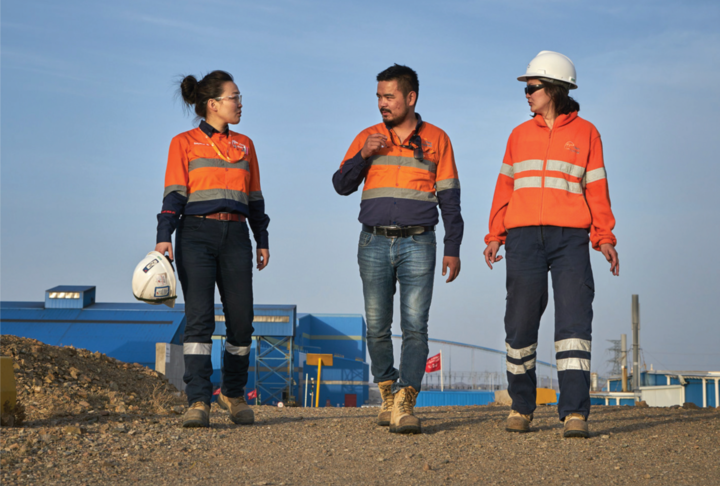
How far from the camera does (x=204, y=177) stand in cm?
464

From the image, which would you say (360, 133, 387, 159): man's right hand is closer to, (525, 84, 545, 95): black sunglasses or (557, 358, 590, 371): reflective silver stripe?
(525, 84, 545, 95): black sunglasses

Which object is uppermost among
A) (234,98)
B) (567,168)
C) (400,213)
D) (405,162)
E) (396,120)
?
(234,98)

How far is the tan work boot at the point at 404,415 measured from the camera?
427 cm

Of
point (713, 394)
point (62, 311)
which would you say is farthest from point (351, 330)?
point (713, 394)

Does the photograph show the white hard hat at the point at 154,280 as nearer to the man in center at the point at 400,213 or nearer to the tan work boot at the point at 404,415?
the man in center at the point at 400,213

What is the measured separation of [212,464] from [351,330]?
52270mm

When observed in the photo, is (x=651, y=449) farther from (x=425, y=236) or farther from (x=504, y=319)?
(x=425, y=236)

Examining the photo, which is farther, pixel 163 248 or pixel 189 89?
pixel 189 89

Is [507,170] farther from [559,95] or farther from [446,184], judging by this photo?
[559,95]

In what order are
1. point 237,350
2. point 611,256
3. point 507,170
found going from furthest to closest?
point 237,350 < point 507,170 < point 611,256

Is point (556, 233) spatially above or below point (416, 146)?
below

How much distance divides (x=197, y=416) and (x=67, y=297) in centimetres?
4078

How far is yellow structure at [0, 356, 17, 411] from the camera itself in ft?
14.6

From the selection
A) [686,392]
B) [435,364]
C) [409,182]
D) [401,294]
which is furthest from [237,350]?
[435,364]
